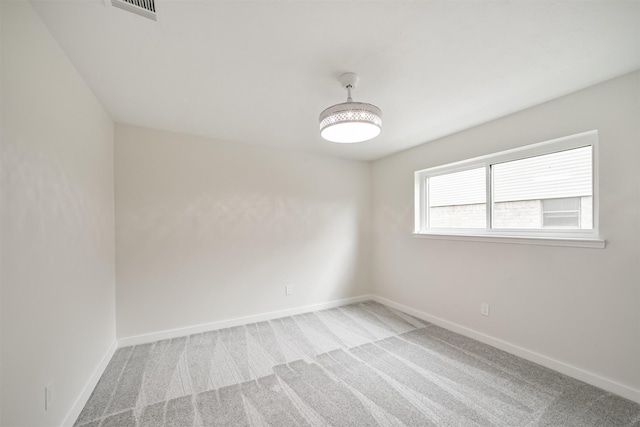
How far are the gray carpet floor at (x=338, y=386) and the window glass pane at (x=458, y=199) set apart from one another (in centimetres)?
130

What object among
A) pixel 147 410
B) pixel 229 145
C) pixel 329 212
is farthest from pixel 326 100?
pixel 147 410

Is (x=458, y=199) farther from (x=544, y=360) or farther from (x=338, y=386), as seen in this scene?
(x=338, y=386)

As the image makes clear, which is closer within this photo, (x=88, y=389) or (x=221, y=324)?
(x=88, y=389)

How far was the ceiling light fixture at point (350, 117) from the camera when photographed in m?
1.73

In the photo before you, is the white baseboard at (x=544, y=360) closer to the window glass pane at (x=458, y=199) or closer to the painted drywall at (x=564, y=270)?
the painted drywall at (x=564, y=270)

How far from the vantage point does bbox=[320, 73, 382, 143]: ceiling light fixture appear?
173 centimetres

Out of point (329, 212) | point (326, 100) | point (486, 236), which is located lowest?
point (486, 236)

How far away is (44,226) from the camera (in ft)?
4.46

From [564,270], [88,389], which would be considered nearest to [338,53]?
[564,270]

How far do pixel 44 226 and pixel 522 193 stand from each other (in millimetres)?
3590

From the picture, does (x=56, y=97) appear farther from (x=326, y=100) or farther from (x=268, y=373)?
(x=268, y=373)

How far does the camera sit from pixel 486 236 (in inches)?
105

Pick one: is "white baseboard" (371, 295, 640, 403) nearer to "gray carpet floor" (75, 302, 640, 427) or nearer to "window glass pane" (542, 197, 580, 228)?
"gray carpet floor" (75, 302, 640, 427)

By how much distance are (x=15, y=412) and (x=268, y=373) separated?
144cm
